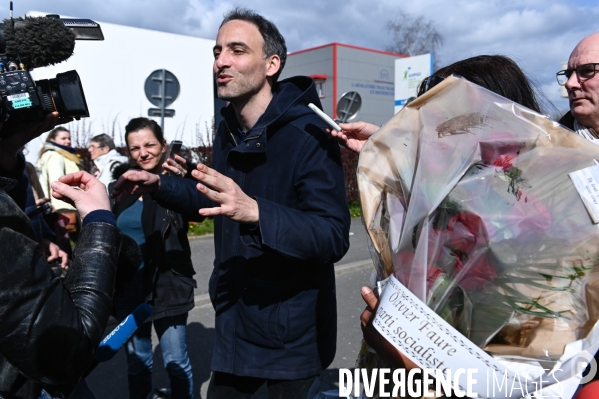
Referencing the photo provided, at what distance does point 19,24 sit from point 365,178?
1.33 m

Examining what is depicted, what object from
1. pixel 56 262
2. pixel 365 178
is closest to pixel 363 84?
pixel 56 262

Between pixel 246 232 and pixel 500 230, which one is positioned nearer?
pixel 500 230

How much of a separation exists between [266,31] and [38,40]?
45.5 inches

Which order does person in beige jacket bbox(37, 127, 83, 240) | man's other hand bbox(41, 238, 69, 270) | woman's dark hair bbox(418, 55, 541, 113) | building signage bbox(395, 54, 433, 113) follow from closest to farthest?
1. woman's dark hair bbox(418, 55, 541, 113)
2. man's other hand bbox(41, 238, 69, 270)
3. person in beige jacket bbox(37, 127, 83, 240)
4. building signage bbox(395, 54, 433, 113)

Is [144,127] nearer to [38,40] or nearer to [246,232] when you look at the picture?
[38,40]

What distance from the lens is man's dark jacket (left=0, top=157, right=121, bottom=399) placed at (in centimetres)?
123

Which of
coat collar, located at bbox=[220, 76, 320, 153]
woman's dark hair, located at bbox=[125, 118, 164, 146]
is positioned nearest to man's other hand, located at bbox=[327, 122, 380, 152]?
coat collar, located at bbox=[220, 76, 320, 153]

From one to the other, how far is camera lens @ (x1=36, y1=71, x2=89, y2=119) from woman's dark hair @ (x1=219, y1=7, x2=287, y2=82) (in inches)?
36.9

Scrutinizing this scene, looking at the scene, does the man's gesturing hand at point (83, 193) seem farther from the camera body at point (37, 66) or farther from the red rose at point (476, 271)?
the red rose at point (476, 271)

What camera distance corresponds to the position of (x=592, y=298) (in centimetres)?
109

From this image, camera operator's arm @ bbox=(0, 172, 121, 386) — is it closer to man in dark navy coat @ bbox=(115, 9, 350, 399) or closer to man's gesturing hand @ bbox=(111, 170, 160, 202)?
man in dark navy coat @ bbox=(115, 9, 350, 399)

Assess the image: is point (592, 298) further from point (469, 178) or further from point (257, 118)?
point (257, 118)

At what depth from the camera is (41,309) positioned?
4.15ft

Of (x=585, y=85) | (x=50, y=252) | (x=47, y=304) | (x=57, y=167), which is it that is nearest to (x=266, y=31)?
(x=585, y=85)
